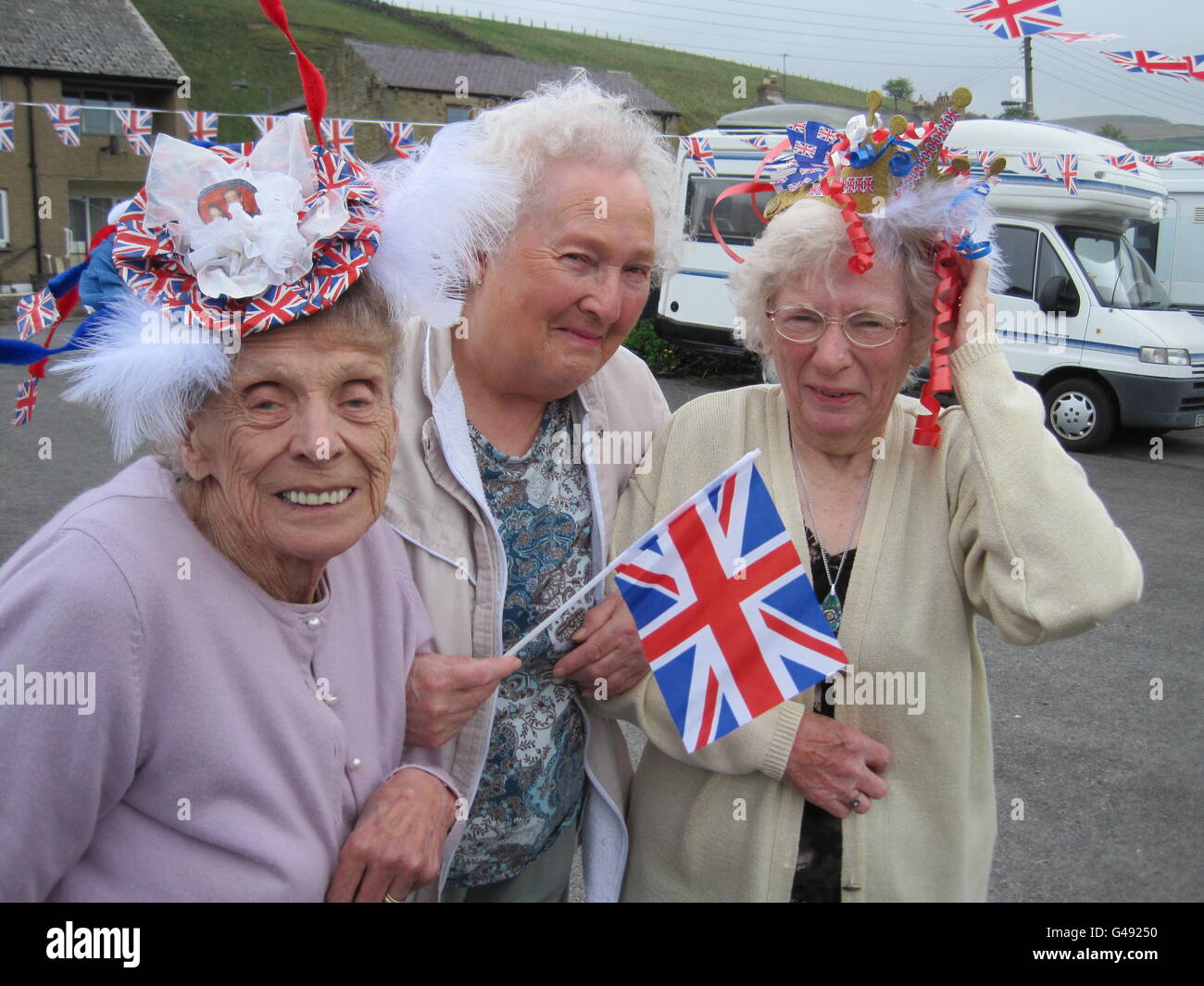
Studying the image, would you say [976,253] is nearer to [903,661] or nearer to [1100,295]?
[903,661]

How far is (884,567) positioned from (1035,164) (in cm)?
1037

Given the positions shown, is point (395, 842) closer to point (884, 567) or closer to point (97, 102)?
point (884, 567)

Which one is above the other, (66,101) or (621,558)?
(66,101)

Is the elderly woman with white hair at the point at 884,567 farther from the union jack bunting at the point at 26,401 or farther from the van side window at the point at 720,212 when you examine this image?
the van side window at the point at 720,212

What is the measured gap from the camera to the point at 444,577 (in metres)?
2.06

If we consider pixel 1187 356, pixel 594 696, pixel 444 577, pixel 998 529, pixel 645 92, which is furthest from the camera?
pixel 645 92

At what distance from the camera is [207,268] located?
1475 millimetres

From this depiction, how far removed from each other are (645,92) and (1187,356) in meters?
34.0

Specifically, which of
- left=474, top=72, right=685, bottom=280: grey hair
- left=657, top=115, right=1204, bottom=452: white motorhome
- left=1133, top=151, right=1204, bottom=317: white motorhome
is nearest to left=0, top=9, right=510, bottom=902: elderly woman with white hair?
left=474, top=72, right=685, bottom=280: grey hair

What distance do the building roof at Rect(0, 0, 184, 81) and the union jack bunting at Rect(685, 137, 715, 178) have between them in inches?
1057

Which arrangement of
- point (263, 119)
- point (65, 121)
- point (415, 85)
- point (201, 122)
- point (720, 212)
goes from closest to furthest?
1. point (263, 119)
2. point (201, 122)
3. point (65, 121)
4. point (720, 212)
5. point (415, 85)

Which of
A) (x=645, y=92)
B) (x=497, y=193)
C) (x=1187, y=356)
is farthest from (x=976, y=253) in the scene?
(x=645, y=92)

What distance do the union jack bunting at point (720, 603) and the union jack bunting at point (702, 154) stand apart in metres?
13.1

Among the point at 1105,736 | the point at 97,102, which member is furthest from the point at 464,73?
the point at 1105,736
